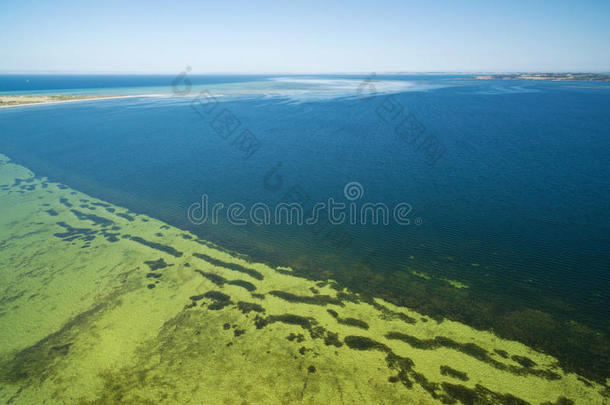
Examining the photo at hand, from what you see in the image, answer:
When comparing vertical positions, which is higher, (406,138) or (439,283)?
(406,138)

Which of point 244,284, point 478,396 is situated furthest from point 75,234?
point 478,396

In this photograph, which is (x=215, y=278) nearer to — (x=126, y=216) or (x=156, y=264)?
(x=156, y=264)

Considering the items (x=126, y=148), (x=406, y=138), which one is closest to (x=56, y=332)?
(x=126, y=148)

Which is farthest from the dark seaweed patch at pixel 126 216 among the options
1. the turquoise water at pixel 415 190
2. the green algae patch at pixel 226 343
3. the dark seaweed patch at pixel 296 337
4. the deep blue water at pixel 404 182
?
the dark seaweed patch at pixel 296 337

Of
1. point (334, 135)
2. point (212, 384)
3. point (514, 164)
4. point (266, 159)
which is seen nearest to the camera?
point (212, 384)

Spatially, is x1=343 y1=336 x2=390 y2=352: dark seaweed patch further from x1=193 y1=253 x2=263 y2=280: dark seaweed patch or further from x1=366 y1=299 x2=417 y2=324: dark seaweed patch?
x1=193 y1=253 x2=263 y2=280: dark seaweed patch

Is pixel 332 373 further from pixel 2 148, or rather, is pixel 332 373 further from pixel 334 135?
pixel 2 148

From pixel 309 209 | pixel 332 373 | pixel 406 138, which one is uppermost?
pixel 406 138

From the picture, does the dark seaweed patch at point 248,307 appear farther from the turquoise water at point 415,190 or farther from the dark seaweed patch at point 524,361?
the dark seaweed patch at point 524,361

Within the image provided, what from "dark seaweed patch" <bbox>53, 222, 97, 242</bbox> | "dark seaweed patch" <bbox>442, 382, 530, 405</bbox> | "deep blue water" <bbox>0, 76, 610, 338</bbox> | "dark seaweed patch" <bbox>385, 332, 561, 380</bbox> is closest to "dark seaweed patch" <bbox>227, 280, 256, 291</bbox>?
"deep blue water" <bbox>0, 76, 610, 338</bbox>
